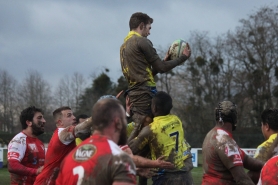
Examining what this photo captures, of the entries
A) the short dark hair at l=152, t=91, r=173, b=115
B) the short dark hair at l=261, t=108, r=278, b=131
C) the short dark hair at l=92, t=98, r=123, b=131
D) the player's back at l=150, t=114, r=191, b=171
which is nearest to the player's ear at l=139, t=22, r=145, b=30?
A: the short dark hair at l=152, t=91, r=173, b=115

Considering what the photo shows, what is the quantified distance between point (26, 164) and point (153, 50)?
3605 mm

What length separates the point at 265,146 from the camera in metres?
7.74

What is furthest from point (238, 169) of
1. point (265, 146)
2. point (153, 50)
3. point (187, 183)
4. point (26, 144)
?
point (26, 144)

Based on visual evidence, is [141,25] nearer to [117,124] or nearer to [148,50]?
[148,50]

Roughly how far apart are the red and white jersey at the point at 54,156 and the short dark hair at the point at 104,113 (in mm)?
3005

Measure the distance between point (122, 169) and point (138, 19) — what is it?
376cm

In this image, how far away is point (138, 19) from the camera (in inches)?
312

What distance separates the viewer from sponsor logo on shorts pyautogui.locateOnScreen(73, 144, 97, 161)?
15.6 feet

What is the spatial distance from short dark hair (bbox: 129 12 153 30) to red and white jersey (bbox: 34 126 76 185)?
1753 mm

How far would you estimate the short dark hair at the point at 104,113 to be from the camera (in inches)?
190

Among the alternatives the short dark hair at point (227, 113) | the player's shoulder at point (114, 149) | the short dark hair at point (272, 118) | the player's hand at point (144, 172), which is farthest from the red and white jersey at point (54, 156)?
the player's shoulder at point (114, 149)

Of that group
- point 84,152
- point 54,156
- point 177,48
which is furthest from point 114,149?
point 54,156

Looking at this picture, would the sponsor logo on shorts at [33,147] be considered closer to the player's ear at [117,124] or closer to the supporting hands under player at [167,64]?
the supporting hands under player at [167,64]

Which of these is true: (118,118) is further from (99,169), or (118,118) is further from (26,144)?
(26,144)
